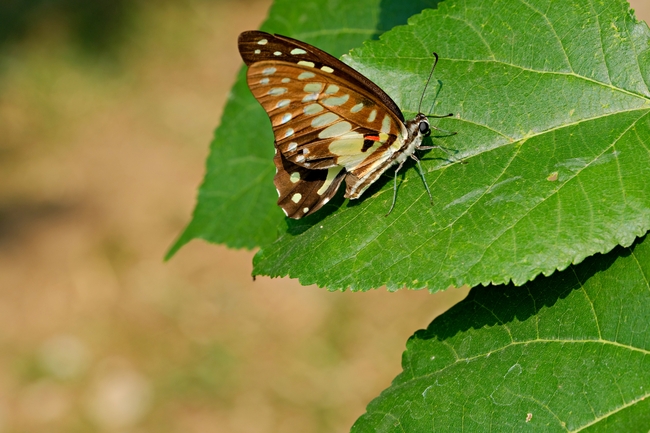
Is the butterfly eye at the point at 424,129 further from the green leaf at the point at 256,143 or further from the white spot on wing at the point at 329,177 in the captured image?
the green leaf at the point at 256,143

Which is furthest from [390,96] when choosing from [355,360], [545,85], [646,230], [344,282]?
[355,360]

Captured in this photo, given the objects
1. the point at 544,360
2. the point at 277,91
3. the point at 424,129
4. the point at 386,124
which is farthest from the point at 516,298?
the point at 277,91

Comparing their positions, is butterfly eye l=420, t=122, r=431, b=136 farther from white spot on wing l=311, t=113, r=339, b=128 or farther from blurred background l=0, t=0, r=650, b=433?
blurred background l=0, t=0, r=650, b=433

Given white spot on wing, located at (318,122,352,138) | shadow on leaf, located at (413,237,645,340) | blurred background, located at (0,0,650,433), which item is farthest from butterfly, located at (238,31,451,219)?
blurred background, located at (0,0,650,433)

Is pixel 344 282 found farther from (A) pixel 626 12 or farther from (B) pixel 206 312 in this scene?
(B) pixel 206 312

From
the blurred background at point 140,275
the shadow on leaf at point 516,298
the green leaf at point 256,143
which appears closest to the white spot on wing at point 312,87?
the green leaf at point 256,143

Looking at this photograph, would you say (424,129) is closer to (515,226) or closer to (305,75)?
(305,75)
